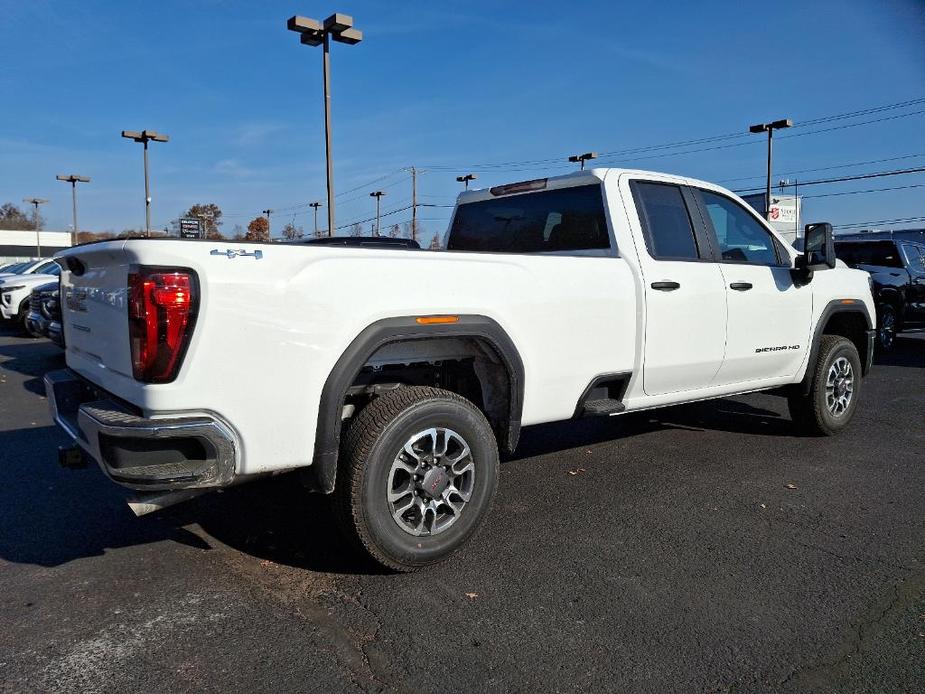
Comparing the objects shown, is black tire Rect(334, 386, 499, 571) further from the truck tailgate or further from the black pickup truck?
the black pickup truck

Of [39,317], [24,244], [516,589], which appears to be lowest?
[516,589]

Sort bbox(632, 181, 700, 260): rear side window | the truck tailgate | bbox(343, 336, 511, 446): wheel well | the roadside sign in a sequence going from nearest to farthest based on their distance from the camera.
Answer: the truck tailgate, bbox(343, 336, 511, 446): wheel well, the roadside sign, bbox(632, 181, 700, 260): rear side window

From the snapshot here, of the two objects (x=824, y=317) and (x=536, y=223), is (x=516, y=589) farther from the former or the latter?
(x=824, y=317)

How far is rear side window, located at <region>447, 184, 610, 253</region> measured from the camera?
4902 millimetres

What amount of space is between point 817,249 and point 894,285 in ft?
28.9

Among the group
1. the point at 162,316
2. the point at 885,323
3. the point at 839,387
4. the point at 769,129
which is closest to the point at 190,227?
the point at 162,316

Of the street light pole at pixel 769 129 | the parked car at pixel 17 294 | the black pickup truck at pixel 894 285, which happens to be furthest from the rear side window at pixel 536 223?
the street light pole at pixel 769 129

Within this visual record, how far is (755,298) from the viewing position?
17.7ft

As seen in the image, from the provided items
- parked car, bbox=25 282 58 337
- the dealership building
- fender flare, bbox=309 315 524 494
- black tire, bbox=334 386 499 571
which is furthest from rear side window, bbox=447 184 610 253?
the dealership building

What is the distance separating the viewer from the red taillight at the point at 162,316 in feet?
9.27

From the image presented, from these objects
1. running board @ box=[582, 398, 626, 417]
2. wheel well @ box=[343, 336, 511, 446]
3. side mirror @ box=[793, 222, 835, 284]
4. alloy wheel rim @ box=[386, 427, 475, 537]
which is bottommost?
alloy wheel rim @ box=[386, 427, 475, 537]

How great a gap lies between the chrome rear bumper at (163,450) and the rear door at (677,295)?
106 inches

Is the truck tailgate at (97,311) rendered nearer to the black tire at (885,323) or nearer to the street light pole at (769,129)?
the black tire at (885,323)

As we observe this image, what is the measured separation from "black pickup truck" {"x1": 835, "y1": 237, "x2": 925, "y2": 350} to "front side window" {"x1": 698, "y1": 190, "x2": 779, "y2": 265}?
8450 millimetres
